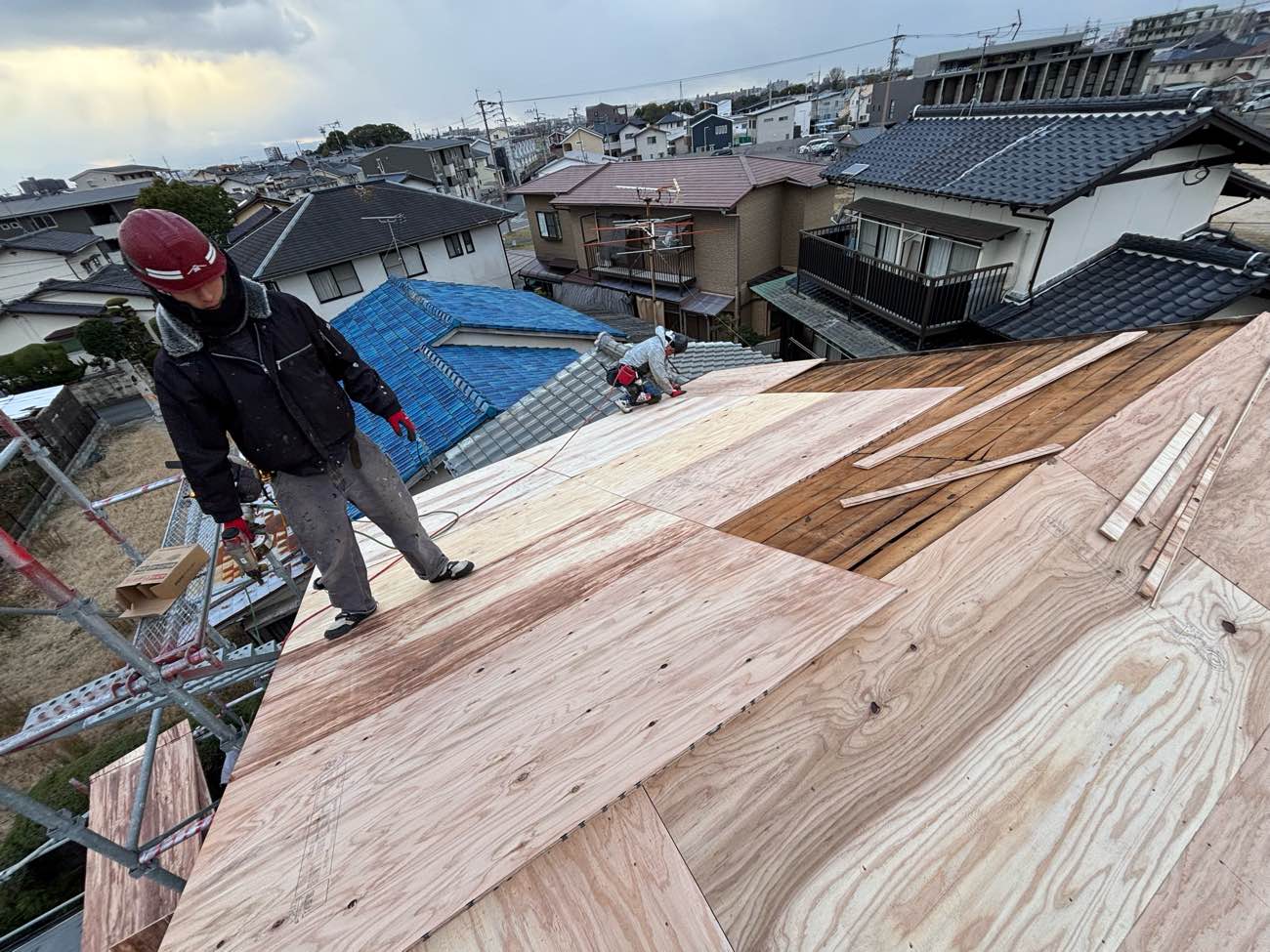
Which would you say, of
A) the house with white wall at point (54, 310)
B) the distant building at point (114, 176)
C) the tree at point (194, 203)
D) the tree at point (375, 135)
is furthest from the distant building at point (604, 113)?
the house with white wall at point (54, 310)

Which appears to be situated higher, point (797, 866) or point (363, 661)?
point (797, 866)

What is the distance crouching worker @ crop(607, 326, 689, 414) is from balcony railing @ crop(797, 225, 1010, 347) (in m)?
5.97

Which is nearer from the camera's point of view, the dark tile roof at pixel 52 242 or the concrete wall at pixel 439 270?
the concrete wall at pixel 439 270

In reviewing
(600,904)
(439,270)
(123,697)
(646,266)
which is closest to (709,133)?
(646,266)

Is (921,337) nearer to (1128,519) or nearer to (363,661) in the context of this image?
(1128,519)

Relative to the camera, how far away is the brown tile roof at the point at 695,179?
16.3m

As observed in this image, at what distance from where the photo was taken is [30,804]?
202cm

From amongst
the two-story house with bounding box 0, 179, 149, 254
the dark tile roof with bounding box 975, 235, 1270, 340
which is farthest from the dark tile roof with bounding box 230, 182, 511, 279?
the two-story house with bounding box 0, 179, 149, 254

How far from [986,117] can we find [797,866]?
1439cm

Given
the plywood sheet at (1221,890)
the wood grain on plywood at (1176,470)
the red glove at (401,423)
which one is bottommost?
the wood grain on plywood at (1176,470)

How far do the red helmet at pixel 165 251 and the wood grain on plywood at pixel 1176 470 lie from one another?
3698 millimetres

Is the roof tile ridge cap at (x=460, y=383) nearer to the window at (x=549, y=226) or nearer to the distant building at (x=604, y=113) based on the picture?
the window at (x=549, y=226)

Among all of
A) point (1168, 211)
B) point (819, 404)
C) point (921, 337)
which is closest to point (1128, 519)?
point (819, 404)

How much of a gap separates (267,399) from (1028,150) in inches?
472
